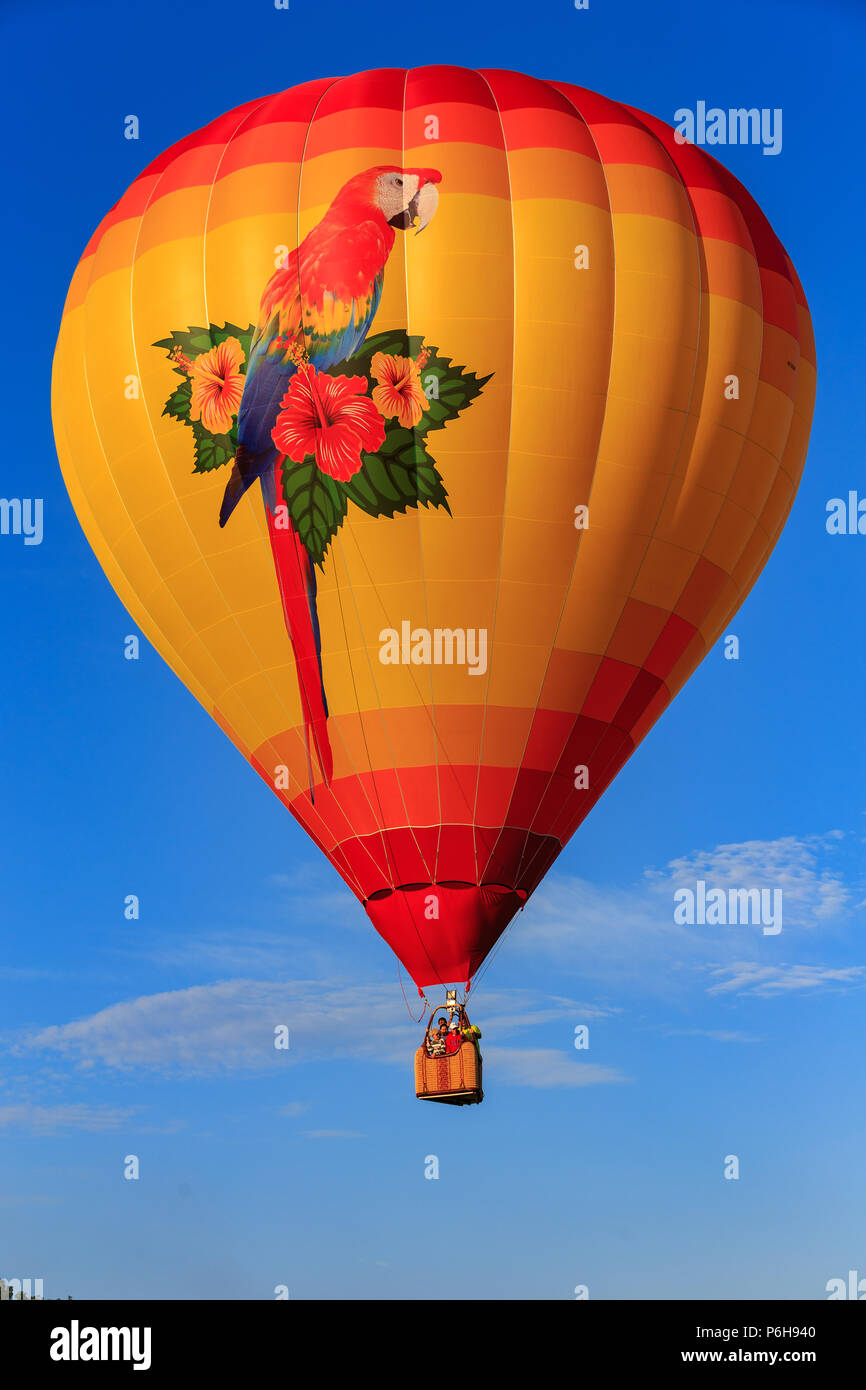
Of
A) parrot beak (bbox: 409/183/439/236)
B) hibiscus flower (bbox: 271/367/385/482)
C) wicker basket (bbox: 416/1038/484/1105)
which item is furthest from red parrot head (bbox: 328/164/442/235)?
wicker basket (bbox: 416/1038/484/1105)

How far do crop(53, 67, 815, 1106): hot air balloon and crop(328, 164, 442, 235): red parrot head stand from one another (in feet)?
0.09

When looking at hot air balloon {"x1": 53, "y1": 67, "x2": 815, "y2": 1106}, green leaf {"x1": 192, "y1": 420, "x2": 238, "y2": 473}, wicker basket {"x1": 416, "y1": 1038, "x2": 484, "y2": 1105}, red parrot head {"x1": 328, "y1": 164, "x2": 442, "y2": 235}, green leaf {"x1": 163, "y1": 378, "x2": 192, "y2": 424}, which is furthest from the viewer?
green leaf {"x1": 163, "y1": 378, "x2": 192, "y2": 424}

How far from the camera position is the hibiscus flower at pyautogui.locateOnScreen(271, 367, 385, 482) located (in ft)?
61.2

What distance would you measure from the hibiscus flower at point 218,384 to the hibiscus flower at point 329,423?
522 mm

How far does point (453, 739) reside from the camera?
18953mm

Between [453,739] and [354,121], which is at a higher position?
[354,121]

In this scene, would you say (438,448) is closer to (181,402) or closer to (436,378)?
(436,378)

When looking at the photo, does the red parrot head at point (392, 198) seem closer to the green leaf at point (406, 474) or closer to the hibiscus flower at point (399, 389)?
the hibiscus flower at point (399, 389)

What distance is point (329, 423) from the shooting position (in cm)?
1873

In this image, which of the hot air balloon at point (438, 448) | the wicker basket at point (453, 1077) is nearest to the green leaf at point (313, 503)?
the hot air balloon at point (438, 448)

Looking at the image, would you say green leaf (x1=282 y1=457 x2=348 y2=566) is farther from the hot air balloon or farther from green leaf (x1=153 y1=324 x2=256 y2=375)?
green leaf (x1=153 y1=324 x2=256 y2=375)

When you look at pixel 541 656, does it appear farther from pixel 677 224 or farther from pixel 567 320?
pixel 677 224
